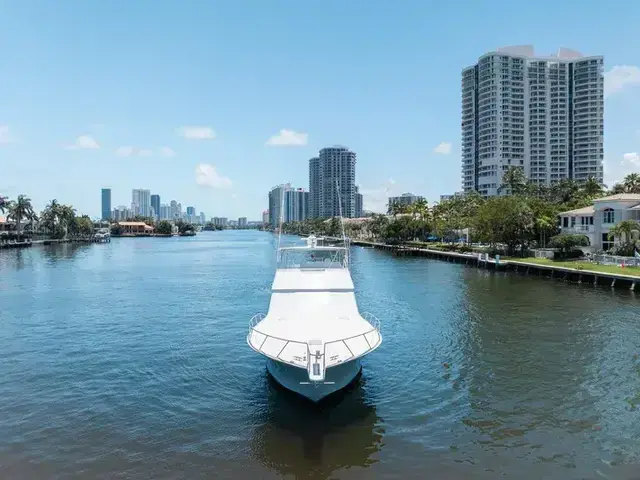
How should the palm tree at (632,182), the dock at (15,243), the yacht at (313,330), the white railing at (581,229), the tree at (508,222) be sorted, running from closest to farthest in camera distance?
the yacht at (313,330) → the white railing at (581,229) → the tree at (508,222) → the palm tree at (632,182) → the dock at (15,243)

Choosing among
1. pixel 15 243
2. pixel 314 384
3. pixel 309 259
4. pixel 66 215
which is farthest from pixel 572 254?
pixel 66 215

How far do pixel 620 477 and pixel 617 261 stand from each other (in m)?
57.8

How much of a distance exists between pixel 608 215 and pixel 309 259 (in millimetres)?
60935

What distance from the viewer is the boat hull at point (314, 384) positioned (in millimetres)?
18531

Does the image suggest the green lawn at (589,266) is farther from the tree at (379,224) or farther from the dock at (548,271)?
the tree at (379,224)

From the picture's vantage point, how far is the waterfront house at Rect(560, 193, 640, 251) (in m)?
69.8

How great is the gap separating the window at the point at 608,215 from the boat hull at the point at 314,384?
6587cm

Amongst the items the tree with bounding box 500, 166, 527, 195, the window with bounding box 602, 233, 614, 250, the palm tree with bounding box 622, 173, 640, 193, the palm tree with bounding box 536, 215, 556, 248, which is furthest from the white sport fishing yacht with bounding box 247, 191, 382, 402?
the tree with bounding box 500, 166, 527, 195

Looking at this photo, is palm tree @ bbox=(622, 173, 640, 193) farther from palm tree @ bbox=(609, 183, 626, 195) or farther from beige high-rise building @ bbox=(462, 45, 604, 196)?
beige high-rise building @ bbox=(462, 45, 604, 196)

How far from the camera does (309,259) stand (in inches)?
1185

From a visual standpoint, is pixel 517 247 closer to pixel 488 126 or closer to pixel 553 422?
pixel 553 422

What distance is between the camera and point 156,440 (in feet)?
57.5

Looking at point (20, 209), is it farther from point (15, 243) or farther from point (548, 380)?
point (548, 380)

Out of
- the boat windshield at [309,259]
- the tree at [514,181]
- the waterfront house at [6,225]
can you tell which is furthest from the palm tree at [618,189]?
the waterfront house at [6,225]
